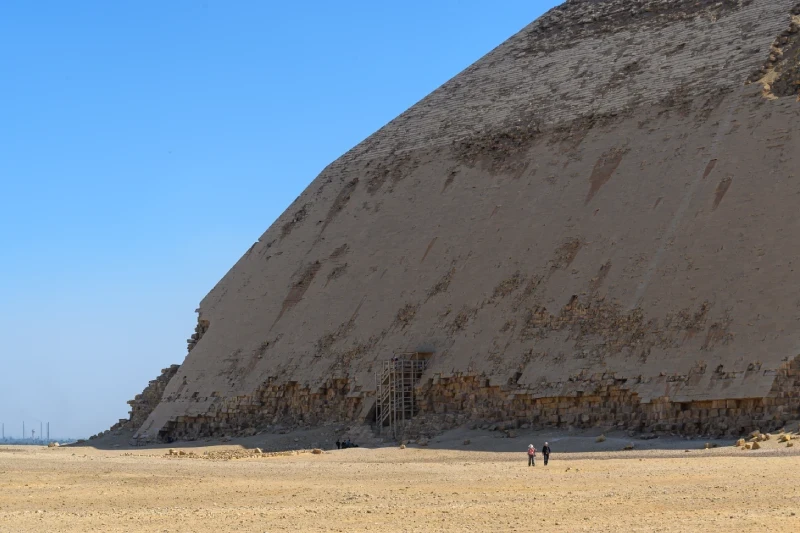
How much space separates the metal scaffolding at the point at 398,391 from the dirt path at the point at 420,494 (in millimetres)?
5228

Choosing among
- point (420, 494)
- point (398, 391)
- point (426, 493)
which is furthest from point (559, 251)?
point (420, 494)

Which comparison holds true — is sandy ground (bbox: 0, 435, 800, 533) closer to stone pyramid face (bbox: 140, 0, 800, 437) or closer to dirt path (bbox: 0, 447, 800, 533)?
dirt path (bbox: 0, 447, 800, 533)

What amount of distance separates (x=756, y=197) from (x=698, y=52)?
23.9 feet

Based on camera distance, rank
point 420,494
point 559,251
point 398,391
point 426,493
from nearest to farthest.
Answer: point 420,494 < point 426,493 < point 398,391 < point 559,251

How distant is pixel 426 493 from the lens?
18078mm

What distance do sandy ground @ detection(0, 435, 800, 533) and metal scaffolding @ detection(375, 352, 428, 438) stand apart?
4588 mm

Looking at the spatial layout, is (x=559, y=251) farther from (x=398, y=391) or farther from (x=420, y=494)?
(x=420, y=494)

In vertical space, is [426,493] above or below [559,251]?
below

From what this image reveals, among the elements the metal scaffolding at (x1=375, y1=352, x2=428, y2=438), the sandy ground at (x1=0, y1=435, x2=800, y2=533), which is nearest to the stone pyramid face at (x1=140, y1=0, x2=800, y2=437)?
the metal scaffolding at (x1=375, y1=352, x2=428, y2=438)

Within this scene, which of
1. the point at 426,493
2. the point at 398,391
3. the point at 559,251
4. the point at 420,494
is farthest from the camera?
the point at 559,251

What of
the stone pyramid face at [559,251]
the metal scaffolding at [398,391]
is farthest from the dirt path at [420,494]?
the metal scaffolding at [398,391]

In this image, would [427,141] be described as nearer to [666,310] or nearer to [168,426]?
[168,426]

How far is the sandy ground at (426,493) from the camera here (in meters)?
15.0

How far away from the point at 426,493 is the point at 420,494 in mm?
138
